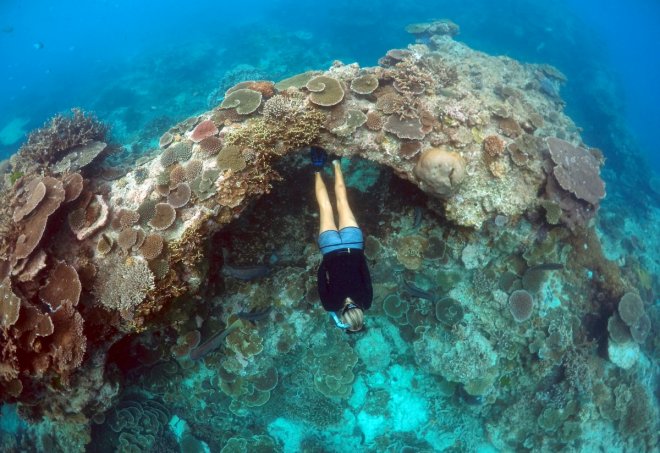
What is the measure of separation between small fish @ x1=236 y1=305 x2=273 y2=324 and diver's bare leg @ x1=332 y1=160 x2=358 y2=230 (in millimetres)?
2789

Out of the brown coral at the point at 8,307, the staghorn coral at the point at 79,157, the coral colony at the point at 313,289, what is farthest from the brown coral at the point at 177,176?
the staghorn coral at the point at 79,157

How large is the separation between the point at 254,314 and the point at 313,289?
4.21 ft

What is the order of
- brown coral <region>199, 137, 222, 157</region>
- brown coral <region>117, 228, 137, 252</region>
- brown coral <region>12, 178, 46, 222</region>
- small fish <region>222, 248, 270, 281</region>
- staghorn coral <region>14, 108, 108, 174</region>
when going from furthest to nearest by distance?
staghorn coral <region>14, 108, 108, 174</region>, small fish <region>222, 248, 270, 281</region>, brown coral <region>199, 137, 222, 157</region>, brown coral <region>12, 178, 46, 222</region>, brown coral <region>117, 228, 137, 252</region>

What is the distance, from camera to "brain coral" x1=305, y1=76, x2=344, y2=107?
6.17 meters

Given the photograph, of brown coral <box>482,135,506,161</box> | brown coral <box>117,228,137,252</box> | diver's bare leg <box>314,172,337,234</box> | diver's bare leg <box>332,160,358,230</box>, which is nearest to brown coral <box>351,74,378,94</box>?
diver's bare leg <box>332,160,358,230</box>

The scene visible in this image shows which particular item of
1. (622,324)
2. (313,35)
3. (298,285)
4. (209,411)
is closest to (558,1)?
(313,35)

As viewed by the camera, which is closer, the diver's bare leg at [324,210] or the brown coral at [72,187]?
the brown coral at [72,187]

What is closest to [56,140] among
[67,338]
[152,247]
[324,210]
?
[152,247]

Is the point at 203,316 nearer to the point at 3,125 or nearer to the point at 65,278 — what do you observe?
the point at 65,278

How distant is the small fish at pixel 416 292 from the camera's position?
7.39m

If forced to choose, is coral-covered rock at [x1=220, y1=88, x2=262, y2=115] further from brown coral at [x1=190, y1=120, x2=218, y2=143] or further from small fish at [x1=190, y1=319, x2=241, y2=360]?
small fish at [x1=190, y1=319, x2=241, y2=360]

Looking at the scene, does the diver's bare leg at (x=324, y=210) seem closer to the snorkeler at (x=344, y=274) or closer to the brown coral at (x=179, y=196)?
the snorkeler at (x=344, y=274)

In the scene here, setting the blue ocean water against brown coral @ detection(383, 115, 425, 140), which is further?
the blue ocean water

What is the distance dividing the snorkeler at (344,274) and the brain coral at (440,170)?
143 centimetres
